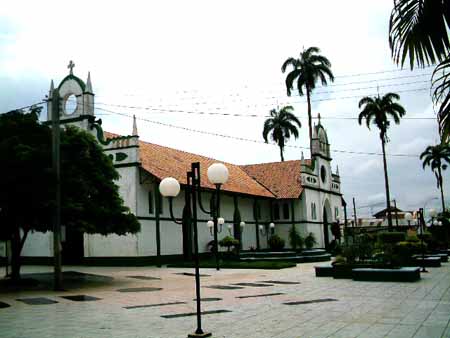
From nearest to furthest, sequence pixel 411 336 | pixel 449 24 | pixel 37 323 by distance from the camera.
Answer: pixel 449 24 → pixel 411 336 → pixel 37 323

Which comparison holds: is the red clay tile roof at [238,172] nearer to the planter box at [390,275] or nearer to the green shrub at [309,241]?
the green shrub at [309,241]

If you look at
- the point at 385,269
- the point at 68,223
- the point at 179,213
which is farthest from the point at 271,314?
the point at 179,213

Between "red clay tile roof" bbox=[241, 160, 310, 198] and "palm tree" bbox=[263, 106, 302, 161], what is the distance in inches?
332

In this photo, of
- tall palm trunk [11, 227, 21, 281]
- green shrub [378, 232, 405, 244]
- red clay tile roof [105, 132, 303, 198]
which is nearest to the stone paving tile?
tall palm trunk [11, 227, 21, 281]

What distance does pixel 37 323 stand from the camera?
10250 mm

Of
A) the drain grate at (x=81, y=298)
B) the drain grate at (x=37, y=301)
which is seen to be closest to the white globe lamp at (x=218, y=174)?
the drain grate at (x=81, y=298)

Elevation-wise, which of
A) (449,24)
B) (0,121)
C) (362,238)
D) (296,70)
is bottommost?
(362,238)

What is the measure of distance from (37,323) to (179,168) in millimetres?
22884

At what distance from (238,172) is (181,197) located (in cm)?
1212

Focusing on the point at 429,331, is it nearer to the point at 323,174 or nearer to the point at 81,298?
the point at 81,298

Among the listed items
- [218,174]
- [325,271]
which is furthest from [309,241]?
[218,174]

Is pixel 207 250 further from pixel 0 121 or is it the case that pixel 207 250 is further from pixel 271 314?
pixel 271 314

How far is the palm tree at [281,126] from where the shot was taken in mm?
55312

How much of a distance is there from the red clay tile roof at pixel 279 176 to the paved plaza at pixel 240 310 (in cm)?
2519
